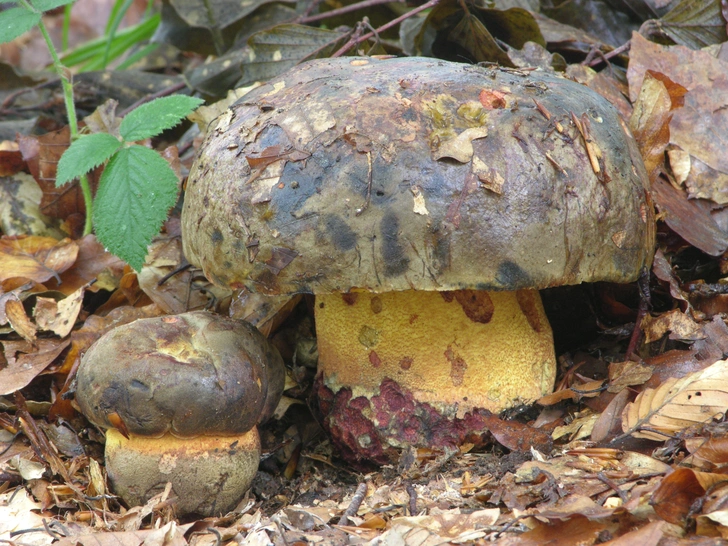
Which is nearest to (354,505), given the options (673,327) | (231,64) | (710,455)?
(710,455)

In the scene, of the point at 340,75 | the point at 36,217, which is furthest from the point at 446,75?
the point at 36,217

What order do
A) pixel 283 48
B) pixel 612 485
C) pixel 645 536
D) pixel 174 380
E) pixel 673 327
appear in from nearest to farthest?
pixel 645 536, pixel 612 485, pixel 174 380, pixel 673 327, pixel 283 48

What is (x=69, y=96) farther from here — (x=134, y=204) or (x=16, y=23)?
(x=134, y=204)

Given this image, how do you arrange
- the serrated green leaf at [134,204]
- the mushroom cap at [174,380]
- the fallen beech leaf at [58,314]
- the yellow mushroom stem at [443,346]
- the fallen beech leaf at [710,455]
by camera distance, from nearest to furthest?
the fallen beech leaf at [710,455]
the mushroom cap at [174,380]
the yellow mushroom stem at [443,346]
the serrated green leaf at [134,204]
the fallen beech leaf at [58,314]

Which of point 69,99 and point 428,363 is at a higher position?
point 69,99

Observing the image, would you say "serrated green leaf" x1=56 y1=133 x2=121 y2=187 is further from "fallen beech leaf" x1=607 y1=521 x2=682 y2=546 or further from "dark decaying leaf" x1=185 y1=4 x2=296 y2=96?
"fallen beech leaf" x1=607 y1=521 x2=682 y2=546

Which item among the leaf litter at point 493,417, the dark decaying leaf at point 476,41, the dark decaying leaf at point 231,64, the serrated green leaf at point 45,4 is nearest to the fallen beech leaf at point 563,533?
the leaf litter at point 493,417

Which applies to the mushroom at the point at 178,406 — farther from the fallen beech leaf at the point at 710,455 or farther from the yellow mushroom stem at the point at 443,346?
the fallen beech leaf at the point at 710,455
